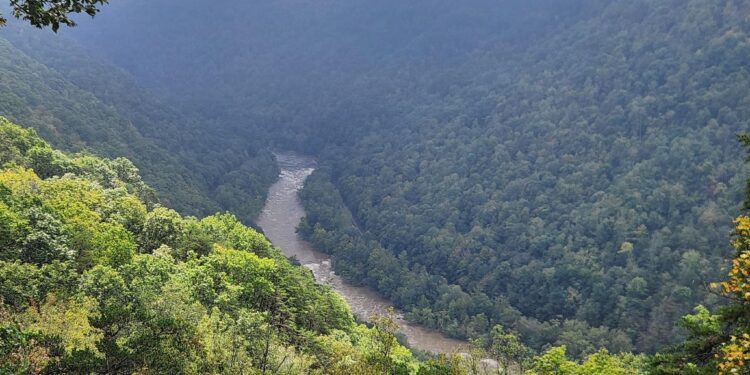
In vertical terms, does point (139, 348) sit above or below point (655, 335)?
above

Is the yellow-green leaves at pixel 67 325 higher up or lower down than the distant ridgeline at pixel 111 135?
higher up

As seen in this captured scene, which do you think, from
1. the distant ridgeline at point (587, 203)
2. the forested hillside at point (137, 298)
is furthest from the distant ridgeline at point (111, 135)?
the forested hillside at point (137, 298)

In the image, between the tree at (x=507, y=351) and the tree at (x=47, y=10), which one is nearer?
the tree at (x=47, y=10)

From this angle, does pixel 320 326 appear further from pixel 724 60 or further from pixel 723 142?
pixel 724 60

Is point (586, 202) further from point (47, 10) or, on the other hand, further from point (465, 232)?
point (47, 10)

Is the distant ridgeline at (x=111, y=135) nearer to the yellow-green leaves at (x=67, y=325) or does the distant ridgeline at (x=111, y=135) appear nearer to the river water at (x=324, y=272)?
the river water at (x=324, y=272)

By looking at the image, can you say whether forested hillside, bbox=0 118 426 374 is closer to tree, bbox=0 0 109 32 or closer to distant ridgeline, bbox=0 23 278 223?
tree, bbox=0 0 109 32

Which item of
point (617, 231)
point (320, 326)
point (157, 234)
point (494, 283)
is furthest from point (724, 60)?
point (157, 234)
